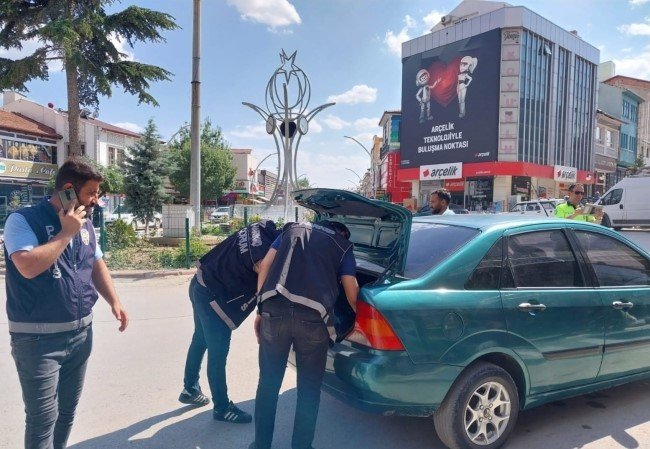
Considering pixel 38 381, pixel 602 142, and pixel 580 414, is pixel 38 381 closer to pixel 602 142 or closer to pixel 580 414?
pixel 580 414

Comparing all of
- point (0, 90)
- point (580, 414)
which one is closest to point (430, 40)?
point (0, 90)

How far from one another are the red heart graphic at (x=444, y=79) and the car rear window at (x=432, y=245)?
36.1 meters

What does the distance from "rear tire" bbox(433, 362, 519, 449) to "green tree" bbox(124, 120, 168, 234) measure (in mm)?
15851

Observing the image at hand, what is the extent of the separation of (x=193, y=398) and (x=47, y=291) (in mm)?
1795

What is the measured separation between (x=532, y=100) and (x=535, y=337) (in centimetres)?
3717

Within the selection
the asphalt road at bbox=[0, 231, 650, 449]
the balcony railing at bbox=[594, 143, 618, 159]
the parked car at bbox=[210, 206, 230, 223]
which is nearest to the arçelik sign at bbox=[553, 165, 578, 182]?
the balcony railing at bbox=[594, 143, 618, 159]

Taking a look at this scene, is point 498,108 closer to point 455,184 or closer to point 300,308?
point 455,184

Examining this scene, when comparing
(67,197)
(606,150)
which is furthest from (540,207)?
(606,150)

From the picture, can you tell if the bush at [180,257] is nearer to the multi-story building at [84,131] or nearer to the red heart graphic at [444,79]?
the multi-story building at [84,131]

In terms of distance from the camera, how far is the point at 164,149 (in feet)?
59.7

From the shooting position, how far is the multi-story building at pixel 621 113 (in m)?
A: 46.8

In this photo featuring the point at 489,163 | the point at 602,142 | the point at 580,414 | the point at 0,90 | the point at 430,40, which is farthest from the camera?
the point at 602,142

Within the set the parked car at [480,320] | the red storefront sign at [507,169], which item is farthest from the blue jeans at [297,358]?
the red storefront sign at [507,169]

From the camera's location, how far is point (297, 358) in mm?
2672
